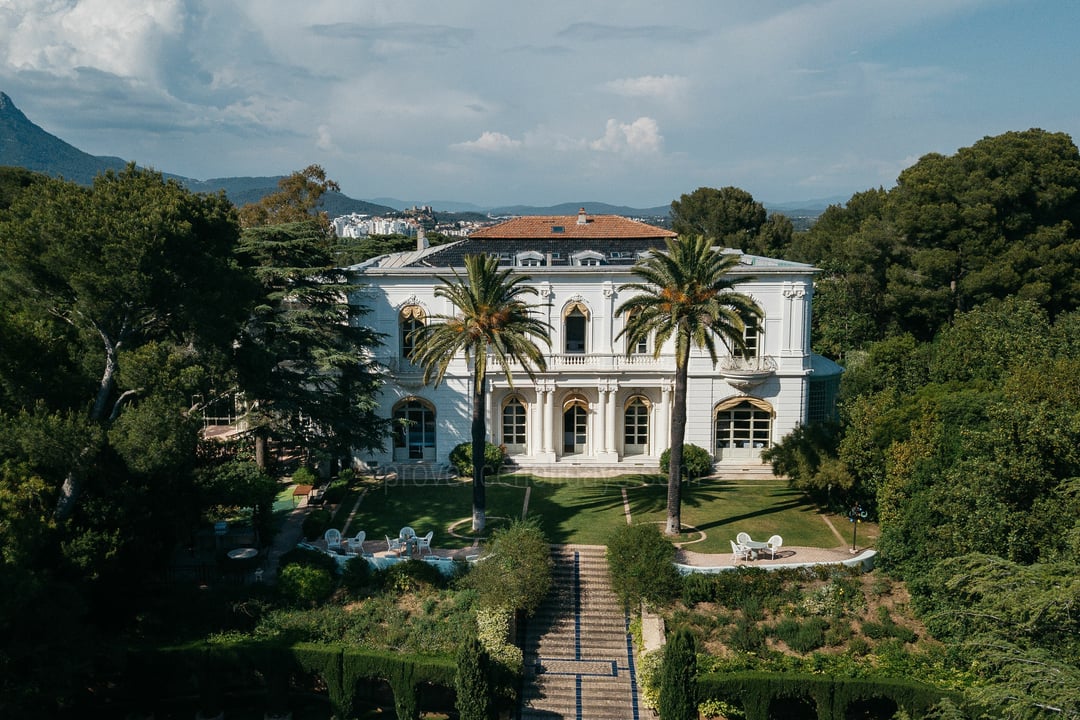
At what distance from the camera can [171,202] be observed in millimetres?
24719

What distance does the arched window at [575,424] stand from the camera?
39.9 metres

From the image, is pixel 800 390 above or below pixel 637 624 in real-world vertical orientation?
above

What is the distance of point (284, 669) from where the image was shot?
80.0 ft

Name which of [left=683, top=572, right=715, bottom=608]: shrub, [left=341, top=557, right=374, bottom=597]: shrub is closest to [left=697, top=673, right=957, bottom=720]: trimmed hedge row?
[left=683, top=572, right=715, bottom=608]: shrub

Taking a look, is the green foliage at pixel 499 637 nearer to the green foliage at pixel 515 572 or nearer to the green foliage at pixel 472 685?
the green foliage at pixel 515 572

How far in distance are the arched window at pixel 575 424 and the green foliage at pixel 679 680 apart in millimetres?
17995

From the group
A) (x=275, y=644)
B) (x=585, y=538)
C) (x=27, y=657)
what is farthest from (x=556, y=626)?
(x=27, y=657)

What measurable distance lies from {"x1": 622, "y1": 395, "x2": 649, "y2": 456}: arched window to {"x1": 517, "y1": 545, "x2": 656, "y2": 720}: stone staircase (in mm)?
11564

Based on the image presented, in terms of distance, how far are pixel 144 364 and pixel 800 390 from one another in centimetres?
2846

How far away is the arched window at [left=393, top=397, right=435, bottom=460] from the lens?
1561 inches

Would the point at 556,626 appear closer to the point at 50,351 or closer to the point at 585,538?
the point at 585,538

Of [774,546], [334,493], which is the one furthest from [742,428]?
[334,493]

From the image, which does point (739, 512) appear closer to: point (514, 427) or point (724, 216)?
point (514, 427)

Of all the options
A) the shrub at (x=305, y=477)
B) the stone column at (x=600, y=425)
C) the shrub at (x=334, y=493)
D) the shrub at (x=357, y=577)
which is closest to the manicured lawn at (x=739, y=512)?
the stone column at (x=600, y=425)
